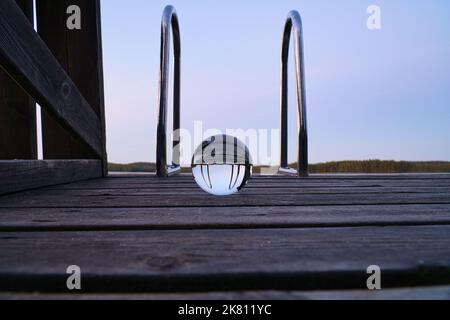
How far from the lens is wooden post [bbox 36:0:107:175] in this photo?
76.7 inches

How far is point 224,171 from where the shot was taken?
1113 mm

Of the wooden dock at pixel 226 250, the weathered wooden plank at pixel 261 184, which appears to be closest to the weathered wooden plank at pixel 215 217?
the wooden dock at pixel 226 250

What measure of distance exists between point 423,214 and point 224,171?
0.56 metres

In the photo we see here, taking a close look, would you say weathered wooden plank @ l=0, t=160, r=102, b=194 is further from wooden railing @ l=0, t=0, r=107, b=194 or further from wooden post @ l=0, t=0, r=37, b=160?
wooden post @ l=0, t=0, r=37, b=160

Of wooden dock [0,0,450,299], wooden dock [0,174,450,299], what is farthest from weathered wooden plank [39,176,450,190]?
wooden dock [0,174,450,299]

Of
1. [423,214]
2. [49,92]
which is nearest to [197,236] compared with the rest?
[423,214]

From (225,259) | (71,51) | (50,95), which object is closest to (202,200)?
(225,259)

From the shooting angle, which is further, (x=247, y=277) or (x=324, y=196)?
(x=324, y=196)

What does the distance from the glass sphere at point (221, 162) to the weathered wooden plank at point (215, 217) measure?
0.20 meters

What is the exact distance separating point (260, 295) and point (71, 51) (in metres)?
1.98

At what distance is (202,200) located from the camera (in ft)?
3.56

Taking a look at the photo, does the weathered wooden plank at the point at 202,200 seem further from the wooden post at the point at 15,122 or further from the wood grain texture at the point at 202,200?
the wooden post at the point at 15,122

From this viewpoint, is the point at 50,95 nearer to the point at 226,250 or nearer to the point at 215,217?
the point at 215,217
